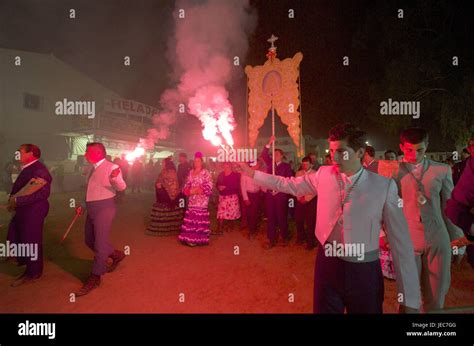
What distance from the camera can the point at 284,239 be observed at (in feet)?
22.1

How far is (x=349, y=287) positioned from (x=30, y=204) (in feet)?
16.6

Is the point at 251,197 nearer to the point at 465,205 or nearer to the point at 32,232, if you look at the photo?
the point at 32,232

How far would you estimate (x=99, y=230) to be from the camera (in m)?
4.49

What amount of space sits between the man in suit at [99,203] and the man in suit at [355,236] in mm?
3556

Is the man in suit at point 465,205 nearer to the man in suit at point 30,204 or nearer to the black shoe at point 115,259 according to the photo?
the black shoe at point 115,259

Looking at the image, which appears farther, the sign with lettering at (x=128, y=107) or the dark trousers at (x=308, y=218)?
the sign with lettering at (x=128, y=107)

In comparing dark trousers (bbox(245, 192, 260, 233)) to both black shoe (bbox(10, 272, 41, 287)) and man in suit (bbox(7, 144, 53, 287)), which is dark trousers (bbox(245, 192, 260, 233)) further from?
black shoe (bbox(10, 272, 41, 287))

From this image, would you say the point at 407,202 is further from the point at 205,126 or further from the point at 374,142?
the point at 374,142

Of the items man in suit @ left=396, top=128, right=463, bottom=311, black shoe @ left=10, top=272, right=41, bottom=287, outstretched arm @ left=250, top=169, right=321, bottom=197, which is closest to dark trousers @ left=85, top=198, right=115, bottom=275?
black shoe @ left=10, top=272, right=41, bottom=287

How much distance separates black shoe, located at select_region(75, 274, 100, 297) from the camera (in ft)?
13.6

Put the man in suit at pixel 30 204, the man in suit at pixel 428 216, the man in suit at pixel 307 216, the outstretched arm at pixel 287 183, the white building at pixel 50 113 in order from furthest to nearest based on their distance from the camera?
the white building at pixel 50 113 < the man in suit at pixel 307 216 < the man in suit at pixel 30 204 < the man in suit at pixel 428 216 < the outstretched arm at pixel 287 183

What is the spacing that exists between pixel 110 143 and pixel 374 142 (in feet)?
89.9

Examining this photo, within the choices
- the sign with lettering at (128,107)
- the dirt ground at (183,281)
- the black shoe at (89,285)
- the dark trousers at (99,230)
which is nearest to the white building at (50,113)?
the sign with lettering at (128,107)

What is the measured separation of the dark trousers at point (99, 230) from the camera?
14.6 feet
